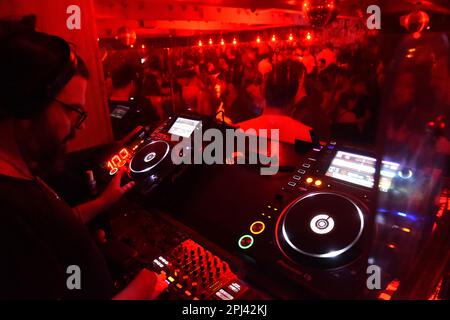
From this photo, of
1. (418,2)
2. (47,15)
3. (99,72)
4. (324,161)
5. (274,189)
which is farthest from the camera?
(418,2)

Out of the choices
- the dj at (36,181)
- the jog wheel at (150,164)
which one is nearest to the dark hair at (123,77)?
the jog wheel at (150,164)

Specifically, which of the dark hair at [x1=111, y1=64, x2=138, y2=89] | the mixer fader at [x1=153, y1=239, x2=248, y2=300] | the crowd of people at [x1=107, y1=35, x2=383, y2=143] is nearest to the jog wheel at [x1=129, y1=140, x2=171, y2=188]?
the mixer fader at [x1=153, y1=239, x2=248, y2=300]

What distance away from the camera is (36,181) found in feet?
2.70

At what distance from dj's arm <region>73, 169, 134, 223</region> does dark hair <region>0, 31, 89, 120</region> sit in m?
0.57

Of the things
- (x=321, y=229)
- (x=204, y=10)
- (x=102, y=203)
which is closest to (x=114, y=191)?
(x=102, y=203)

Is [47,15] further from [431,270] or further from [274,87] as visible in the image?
[431,270]

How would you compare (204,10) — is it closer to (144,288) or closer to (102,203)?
(102,203)

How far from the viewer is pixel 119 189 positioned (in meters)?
1.29

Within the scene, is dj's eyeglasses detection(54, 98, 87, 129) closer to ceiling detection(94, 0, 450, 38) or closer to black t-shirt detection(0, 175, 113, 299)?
black t-shirt detection(0, 175, 113, 299)

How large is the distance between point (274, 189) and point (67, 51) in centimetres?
77

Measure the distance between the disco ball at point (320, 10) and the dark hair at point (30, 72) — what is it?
9.24 feet

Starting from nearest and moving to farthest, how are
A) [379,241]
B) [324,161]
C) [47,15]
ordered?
[379,241] → [324,161] → [47,15]

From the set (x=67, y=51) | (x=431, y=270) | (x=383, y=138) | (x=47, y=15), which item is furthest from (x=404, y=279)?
(x=47, y=15)

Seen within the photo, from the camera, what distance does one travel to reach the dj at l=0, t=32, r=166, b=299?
27.1 inches
